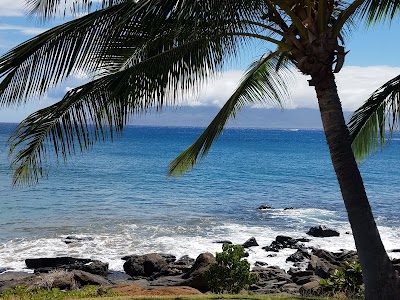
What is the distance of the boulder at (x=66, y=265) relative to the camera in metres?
18.4

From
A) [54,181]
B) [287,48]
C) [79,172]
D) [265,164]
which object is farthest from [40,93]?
[265,164]

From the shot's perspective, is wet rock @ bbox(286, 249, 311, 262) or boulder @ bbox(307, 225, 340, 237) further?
boulder @ bbox(307, 225, 340, 237)

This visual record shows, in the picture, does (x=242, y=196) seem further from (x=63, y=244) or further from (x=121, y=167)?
(x=121, y=167)

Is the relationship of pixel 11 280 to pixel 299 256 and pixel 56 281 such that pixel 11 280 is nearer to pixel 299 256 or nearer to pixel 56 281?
pixel 56 281

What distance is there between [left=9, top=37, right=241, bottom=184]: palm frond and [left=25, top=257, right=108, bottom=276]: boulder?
10.9m

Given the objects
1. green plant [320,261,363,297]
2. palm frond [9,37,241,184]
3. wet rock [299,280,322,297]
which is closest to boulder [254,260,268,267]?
wet rock [299,280,322,297]

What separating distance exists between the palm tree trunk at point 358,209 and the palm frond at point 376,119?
2.37 metres

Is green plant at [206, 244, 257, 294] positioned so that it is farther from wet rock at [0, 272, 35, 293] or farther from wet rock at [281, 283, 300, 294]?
wet rock at [0, 272, 35, 293]

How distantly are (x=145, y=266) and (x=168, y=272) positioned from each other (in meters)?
0.75

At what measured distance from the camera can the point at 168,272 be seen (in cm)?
1864

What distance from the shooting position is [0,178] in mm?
46094

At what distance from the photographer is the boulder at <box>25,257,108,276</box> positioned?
18.4 m

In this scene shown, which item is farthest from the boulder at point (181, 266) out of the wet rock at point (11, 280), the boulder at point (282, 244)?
the wet rock at point (11, 280)

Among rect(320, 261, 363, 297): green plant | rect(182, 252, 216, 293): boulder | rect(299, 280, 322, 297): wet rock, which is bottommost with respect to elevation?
rect(182, 252, 216, 293): boulder
